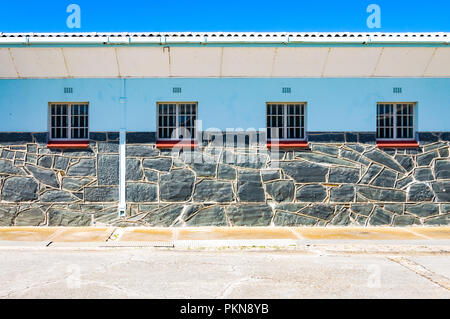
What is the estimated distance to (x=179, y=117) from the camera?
10562 mm

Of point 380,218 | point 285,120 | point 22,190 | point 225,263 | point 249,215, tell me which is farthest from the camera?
point 285,120

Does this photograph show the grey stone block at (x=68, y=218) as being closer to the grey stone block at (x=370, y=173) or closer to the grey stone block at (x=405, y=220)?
the grey stone block at (x=370, y=173)

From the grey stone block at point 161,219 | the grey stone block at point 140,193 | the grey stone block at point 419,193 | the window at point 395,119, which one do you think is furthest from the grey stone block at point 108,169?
the grey stone block at point 419,193

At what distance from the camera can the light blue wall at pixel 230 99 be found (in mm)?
10344

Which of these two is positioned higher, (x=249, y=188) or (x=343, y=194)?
(x=249, y=188)

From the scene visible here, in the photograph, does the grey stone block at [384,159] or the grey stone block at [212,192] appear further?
the grey stone block at [384,159]

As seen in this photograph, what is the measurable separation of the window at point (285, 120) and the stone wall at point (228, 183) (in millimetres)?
415

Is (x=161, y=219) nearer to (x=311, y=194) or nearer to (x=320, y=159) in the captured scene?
(x=311, y=194)

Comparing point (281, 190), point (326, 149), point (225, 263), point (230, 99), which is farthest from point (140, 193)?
point (326, 149)

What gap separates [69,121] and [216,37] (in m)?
4.10

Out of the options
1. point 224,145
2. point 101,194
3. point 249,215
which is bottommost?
point 249,215

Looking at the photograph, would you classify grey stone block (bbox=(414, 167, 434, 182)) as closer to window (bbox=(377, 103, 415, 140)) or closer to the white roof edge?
window (bbox=(377, 103, 415, 140))

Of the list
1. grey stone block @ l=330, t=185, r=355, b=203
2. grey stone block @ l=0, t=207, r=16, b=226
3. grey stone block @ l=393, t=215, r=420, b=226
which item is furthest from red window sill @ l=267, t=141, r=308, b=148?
grey stone block @ l=0, t=207, r=16, b=226

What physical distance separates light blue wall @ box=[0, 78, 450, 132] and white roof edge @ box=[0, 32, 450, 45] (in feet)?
3.64
